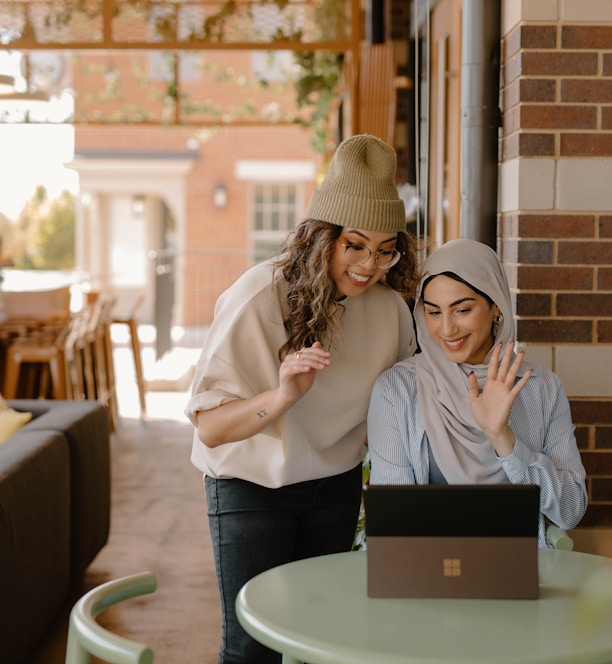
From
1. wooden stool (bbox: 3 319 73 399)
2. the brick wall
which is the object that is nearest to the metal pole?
the brick wall

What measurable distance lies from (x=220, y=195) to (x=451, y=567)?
13.6 m

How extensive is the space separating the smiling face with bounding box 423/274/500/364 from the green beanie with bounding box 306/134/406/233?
173 mm

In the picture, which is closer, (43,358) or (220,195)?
(43,358)

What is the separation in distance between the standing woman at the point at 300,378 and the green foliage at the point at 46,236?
1527cm

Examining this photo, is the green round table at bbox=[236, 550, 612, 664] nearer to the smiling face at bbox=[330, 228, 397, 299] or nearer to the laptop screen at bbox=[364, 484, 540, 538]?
the laptop screen at bbox=[364, 484, 540, 538]

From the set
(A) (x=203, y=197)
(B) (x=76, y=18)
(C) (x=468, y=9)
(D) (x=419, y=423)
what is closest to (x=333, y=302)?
(D) (x=419, y=423)

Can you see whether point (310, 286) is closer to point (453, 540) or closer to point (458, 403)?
point (458, 403)

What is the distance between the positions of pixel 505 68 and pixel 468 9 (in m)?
0.22

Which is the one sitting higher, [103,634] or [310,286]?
[310,286]

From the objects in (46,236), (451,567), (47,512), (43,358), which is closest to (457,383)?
(451,567)

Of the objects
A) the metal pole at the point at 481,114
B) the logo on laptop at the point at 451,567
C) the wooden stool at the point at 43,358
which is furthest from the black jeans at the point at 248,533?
the wooden stool at the point at 43,358

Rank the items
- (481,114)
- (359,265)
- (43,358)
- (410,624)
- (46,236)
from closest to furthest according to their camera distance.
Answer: (410,624)
(359,265)
(481,114)
(43,358)
(46,236)

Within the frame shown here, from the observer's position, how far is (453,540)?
1619mm

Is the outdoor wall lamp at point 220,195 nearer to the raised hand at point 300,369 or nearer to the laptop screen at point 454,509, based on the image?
the raised hand at point 300,369
